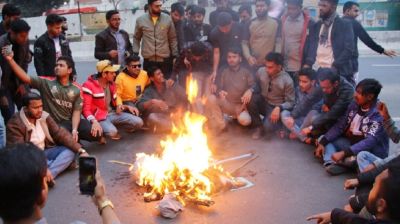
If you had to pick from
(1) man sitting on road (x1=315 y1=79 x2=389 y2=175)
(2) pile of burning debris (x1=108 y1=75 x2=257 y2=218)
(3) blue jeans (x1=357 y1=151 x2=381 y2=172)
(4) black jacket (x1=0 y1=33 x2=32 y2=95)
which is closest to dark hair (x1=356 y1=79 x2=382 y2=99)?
(1) man sitting on road (x1=315 y1=79 x2=389 y2=175)

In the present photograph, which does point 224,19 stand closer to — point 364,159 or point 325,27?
point 325,27

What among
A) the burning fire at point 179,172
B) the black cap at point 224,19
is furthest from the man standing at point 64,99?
the black cap at point 224,19

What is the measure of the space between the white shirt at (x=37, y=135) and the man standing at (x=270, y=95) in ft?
10.6

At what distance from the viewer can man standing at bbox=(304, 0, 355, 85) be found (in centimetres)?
630

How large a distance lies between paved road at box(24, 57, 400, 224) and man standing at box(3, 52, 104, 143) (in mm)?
389

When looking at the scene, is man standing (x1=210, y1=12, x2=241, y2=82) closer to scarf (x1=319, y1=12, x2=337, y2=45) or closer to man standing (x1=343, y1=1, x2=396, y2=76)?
scarf (x1=319, y1=12, x2=337, y2=45)

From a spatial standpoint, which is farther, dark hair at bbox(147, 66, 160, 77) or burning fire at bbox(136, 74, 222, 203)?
dark hair at bbox(147, 66, 160, 77)

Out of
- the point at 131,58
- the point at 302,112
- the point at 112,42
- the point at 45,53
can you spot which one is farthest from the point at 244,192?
the point at 45,53

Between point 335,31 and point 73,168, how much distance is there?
14.1 feet

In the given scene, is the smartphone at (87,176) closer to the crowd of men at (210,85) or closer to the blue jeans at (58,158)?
the crowd of men at (210,85)

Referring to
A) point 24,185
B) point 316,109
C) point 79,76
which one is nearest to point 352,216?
point 24,185

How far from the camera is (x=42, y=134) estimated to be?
17.8 feet

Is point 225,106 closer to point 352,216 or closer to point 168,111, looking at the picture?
point 168,111

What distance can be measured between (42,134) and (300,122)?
12.5 ft
